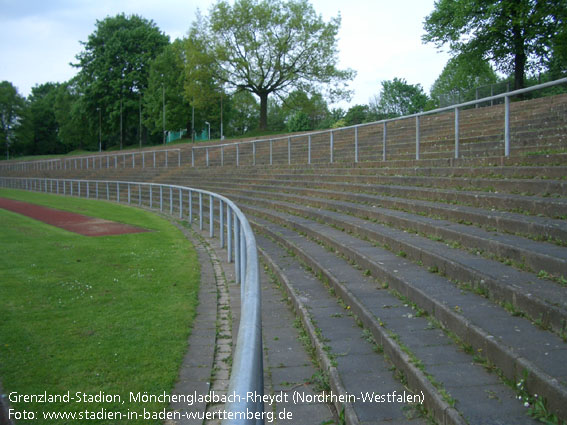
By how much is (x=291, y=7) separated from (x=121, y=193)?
2452 cm

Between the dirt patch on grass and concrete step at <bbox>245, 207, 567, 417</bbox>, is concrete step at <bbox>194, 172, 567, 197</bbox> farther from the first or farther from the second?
the dirt patch on grass

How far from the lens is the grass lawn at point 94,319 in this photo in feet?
13.0

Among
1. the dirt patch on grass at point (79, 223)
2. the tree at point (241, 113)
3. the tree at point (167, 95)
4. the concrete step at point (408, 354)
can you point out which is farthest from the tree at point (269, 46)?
the concrete step at point (408, 354)

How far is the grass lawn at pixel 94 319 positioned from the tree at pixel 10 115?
83578 mm

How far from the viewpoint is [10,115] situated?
8575 centimetres

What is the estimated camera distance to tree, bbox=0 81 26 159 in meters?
84.3

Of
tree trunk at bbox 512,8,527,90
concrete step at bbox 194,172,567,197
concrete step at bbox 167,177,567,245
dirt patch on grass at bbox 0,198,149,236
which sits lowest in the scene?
dirt patch on grass at bbox 0,198,149,236

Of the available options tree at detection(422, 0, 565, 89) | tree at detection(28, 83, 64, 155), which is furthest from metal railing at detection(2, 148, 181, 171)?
tree at detection(28, 83, 64, 155)

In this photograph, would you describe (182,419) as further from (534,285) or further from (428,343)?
(534,285)

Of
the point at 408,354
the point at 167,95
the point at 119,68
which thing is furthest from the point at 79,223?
the point at 119,68

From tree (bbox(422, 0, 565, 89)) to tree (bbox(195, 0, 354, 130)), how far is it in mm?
9258

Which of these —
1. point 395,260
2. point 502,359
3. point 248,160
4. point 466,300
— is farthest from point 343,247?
point 248,160

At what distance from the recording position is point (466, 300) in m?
4.21

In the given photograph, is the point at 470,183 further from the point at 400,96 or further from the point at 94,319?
the point at 400,96
